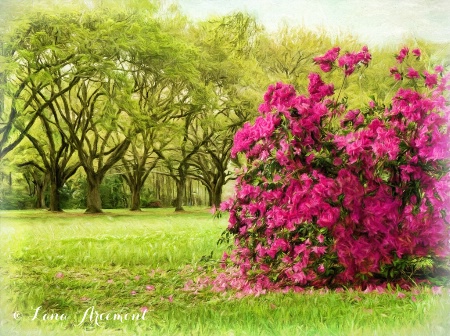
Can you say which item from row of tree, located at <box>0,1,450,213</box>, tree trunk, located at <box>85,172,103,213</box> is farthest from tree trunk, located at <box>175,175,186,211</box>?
tree trunk, located at <box>85,172,103,213</box>

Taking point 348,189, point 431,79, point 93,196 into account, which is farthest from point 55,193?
point 431,79

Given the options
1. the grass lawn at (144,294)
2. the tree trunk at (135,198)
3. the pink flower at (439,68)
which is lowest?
the grass lawn at (144,294)

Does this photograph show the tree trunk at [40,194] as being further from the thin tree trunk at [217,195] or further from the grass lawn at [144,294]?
the thin tree trunk at [217,195]

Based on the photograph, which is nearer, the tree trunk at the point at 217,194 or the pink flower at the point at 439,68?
the pink flower at the point at 439,68

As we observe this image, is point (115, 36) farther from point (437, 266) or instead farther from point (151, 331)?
point (437, 266)

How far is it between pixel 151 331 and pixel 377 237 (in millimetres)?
2088

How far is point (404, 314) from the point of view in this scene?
3.97 meters

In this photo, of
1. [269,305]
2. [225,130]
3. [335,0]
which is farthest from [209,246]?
[335,0]

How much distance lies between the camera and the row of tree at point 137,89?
20.6 feet

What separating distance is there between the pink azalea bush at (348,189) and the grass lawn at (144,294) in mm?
318

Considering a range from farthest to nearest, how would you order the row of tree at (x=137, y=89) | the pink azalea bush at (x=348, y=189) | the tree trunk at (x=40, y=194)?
the row of tree at (x=137, y=89)
the tree trunk at (x=40, y=194)
the pink azalea bush at (x=348, y=189)

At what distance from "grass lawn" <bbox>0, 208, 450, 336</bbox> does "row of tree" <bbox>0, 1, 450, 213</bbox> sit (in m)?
0.40

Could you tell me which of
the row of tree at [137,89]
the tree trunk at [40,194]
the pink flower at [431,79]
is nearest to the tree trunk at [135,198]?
the row of tree at [137,89]

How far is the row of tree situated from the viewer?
20.6 feet
